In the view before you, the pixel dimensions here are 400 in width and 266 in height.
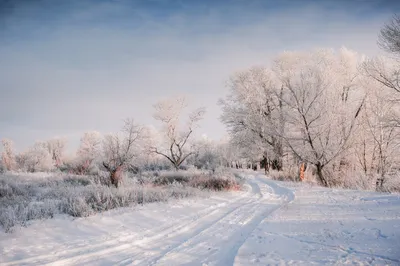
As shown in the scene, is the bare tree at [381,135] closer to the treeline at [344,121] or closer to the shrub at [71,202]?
the treeline at [344,121]

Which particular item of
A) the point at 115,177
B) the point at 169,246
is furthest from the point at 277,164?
the point at 169,246

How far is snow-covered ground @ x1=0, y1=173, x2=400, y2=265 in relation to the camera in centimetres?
430

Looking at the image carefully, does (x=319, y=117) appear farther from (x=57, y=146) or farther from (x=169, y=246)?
(x=57, y=146)

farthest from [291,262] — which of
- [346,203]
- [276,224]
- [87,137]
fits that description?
[87,137]

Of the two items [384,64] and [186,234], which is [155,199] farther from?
[384,64]

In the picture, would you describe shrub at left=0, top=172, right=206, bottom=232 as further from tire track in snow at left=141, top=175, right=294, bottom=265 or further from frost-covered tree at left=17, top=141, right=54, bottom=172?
frost-covered tree at left=17, top=141, right=54, bottom=172

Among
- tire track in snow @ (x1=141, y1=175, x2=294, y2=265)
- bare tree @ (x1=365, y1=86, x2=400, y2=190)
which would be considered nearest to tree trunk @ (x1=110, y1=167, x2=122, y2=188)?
tire track in snow @ (x1=141, y1=175, x2=294, y2=265)

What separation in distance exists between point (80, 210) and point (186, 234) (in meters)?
2.95

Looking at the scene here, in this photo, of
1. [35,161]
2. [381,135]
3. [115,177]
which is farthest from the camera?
[35,161]

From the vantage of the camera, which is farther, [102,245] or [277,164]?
[277,164]

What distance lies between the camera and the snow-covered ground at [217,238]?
4.30m

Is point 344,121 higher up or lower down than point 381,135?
higher up

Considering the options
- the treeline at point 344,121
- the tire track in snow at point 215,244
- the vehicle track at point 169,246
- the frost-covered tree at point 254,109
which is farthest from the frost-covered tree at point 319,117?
the vehicle track at point 169,246

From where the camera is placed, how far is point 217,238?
18.8 ft
